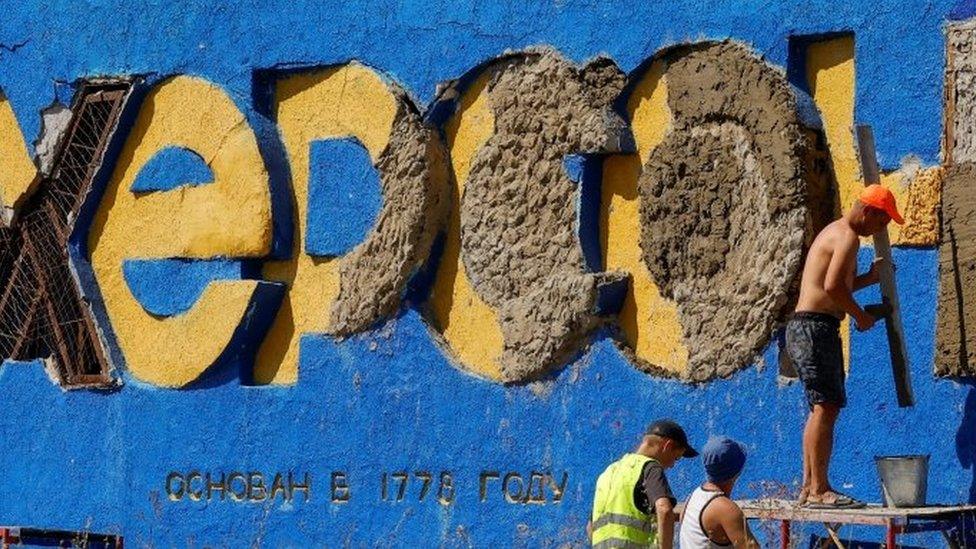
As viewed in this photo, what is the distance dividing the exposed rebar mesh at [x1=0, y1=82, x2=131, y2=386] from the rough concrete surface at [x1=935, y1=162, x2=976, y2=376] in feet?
17.9

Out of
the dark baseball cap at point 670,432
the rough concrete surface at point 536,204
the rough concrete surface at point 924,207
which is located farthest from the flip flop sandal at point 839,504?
the rough concrete surface at point 536,204

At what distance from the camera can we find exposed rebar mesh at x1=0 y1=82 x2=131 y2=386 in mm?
14391

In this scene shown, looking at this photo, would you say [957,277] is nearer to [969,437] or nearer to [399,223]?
[969,437]

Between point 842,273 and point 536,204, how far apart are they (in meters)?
2.41

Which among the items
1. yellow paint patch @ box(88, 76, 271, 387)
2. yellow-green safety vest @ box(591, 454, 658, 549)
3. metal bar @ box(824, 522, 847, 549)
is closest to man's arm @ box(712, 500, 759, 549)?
yellow-green safety vest @ box(591, 454, 658, 549)

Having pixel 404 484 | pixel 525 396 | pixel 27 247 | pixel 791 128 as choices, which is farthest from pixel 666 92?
pixel 27 247

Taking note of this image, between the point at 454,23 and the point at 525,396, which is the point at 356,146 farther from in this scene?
the point at 525,396

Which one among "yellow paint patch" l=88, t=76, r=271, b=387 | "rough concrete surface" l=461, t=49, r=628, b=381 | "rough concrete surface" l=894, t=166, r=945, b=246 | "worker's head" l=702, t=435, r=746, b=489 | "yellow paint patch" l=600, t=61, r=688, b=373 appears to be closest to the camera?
"worker's head" l=702, t=435, r=746, b=489

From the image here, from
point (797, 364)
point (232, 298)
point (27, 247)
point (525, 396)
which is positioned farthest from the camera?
point (27, 247)

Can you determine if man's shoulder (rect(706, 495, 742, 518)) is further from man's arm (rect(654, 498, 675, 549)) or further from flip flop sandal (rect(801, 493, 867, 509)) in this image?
flip flop sandal (rect(801, 493, 867, 509))

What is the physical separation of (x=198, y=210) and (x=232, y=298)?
624 millimetres

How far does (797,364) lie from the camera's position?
1073 cm

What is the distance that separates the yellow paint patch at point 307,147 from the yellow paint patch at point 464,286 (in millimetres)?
452

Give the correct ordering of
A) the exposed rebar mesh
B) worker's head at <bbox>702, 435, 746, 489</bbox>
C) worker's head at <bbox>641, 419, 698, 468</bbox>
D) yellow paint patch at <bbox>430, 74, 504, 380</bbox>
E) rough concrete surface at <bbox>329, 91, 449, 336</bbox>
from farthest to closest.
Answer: the exposed rebar mesh
rough concrete surface at <bbox>329, 91, 449, 336</bbox>
yellow paint patch at <bbox>430, 74, 504, 380</bbox>
worker's head at <bbox>641, 419, 698, 468</bbox>
worker's head at <bbox>702, 435, 746, 489</bbox>
